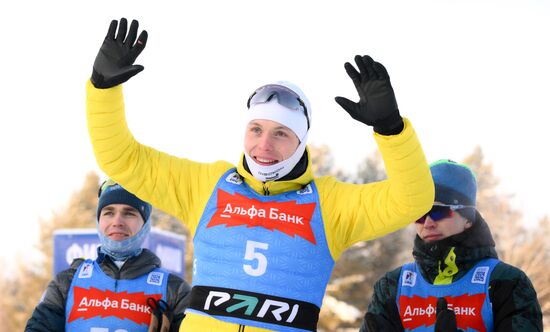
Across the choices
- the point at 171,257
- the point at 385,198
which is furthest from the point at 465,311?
the point at 171,257

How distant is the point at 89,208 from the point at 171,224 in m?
3.87

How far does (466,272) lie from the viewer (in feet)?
17.3

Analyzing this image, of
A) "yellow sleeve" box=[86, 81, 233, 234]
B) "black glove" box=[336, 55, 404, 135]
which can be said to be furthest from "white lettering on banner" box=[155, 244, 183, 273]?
"black glove" box=[336, 55, 404, 135]

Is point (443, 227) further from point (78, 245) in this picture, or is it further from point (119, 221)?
point (78, 245)

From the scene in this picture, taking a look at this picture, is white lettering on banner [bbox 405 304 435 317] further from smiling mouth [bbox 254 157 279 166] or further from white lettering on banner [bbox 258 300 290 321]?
smiling mouth [bbox 254 157 279 166]

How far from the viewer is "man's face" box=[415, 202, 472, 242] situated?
5328 millimetres

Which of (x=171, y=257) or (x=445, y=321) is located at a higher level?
(x=445, y=321)

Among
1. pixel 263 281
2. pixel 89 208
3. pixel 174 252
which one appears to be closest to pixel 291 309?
pixel 263 281

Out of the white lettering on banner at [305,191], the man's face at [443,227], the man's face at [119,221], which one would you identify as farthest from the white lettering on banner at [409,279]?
the man's face at [119,221]

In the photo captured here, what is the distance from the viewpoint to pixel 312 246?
4.40 meters

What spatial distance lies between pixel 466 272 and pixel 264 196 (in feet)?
4.74

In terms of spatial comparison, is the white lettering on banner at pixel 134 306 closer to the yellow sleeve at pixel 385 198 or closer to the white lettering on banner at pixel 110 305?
the white lettering on banner at pixel 110 305

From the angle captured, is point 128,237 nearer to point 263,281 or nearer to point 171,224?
point 263,281

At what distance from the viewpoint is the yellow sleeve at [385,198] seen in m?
4.06
